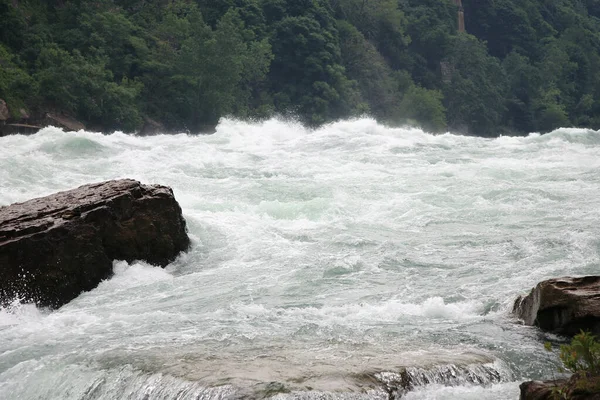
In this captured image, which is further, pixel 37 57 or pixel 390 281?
pixel 37 57

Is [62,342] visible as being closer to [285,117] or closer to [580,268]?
[580,268]

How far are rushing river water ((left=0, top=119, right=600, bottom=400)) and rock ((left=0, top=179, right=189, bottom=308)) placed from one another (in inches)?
10.1

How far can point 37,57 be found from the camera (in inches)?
1309

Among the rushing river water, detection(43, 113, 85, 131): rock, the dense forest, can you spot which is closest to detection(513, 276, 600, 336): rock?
the rushing river water

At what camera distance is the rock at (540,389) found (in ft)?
19.7

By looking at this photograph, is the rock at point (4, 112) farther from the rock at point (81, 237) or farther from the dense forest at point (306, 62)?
the rock at point (81, 237)

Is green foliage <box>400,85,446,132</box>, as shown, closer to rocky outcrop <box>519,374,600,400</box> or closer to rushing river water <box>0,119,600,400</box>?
rushing river water <box>0,119,600,400</box>

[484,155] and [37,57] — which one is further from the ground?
[37,57]

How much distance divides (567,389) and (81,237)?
655cm

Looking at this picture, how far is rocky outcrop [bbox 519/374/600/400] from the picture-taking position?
19.0ft

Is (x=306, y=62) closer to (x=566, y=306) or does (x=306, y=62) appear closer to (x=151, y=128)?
(x=151, y=128)

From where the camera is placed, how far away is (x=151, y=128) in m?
36.2

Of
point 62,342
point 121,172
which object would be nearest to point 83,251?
point 62,342

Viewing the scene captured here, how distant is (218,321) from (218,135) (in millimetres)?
23327
